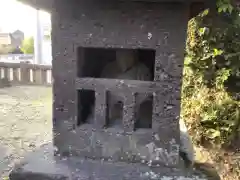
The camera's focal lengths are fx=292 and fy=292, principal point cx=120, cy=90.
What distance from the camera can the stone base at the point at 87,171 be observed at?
3.68 ft

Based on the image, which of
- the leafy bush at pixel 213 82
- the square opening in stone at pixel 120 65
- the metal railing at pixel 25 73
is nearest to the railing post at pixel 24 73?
the metal railing at pixel 25 73

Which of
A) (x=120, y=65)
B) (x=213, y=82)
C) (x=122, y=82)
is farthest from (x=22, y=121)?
(x=122, y=82)

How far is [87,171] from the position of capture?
45.0 inches

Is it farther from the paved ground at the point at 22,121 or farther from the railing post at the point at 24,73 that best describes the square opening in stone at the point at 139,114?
the railing post at the point at 24,73

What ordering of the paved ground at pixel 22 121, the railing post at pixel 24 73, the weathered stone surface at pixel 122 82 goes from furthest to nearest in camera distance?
the railing post at pixel 24 73 < the paved ground at pixel 22 121 < the weathered stone surface at pixel 122 82

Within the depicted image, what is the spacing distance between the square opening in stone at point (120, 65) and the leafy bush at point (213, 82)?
1965mm

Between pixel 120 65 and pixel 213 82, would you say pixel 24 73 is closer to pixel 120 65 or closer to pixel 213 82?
pixel 213 82

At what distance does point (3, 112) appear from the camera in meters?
5.45

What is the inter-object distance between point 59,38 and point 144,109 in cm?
48

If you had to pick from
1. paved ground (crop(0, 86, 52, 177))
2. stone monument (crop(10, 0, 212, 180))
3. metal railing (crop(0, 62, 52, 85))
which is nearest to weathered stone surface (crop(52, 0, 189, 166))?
stone monument (crop(10, 0, 212, 180))

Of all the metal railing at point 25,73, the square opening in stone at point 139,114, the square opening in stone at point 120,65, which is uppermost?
the square opening in stone at point 120,65

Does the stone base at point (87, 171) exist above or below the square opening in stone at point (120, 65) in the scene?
below

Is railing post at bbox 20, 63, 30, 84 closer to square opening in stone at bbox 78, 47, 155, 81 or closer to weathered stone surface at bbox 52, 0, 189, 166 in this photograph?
square opening in stone at bbox 78, 47, 155, 81

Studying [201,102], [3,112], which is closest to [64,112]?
[201,102]
